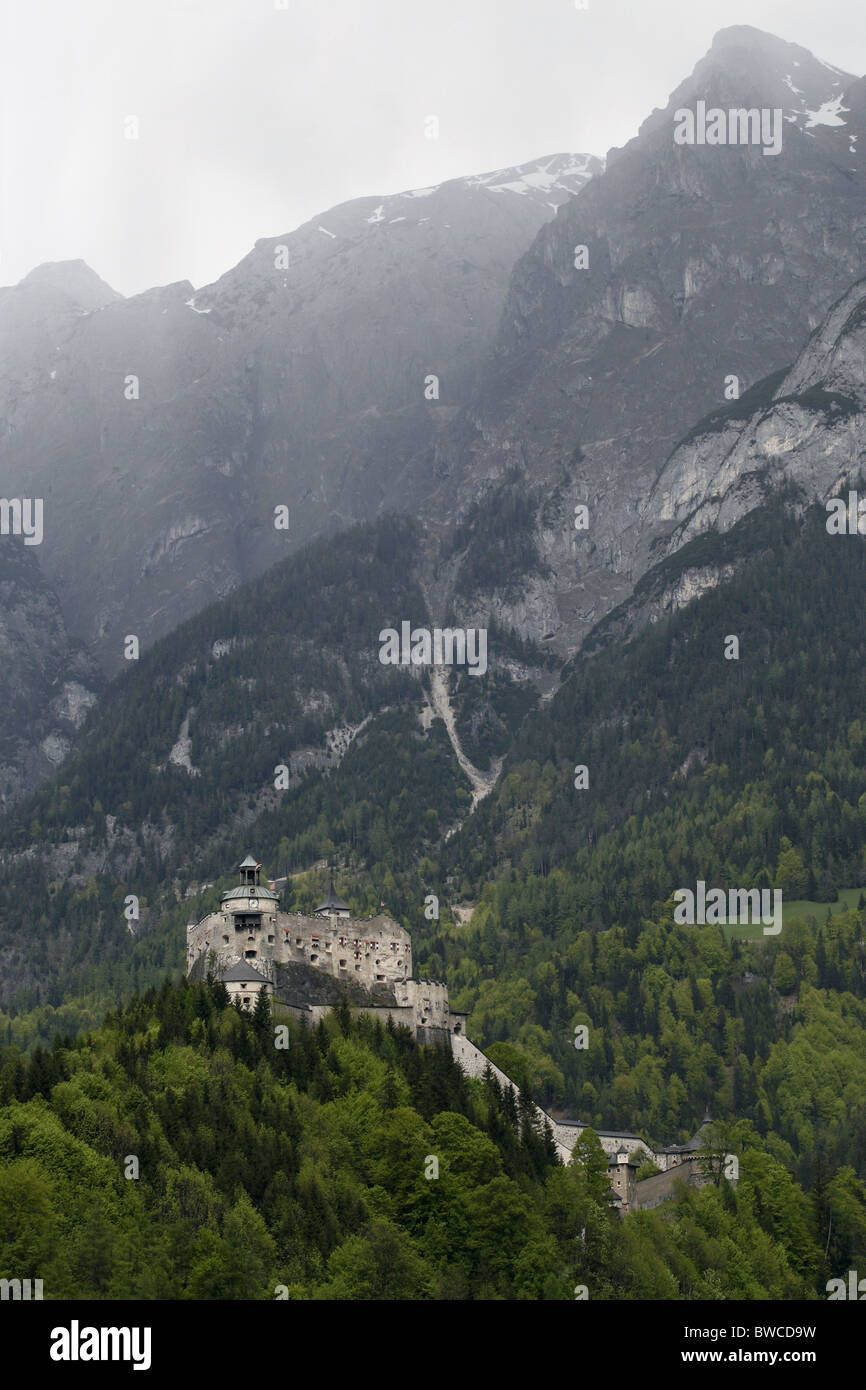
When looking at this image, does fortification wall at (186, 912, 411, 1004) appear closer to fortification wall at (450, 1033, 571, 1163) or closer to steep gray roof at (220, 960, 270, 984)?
steep gray roof at (220, 960, 270, 984)

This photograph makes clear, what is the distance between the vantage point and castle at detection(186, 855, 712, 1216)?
148625 millimetres

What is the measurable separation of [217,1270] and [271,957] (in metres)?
43.3

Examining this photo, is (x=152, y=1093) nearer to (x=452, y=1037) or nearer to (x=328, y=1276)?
(x=328, y=1276)

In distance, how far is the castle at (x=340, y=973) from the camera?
14862 cm

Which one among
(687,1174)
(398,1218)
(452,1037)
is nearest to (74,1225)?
(398,1218)

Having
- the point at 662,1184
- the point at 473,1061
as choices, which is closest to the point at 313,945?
the point at 473,1061

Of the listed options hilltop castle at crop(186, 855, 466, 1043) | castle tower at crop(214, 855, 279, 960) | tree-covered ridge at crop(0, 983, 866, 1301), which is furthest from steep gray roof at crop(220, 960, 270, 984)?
castle tower at crop(214, 855, 279, 960)

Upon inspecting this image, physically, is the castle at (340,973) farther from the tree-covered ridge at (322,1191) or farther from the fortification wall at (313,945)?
the tree-covered ridge at (322,1191)

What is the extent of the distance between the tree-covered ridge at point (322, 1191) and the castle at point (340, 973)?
342 centimetres

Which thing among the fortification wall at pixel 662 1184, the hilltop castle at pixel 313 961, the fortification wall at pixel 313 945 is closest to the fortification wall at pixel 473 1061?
the hilltop castle at pixel 313 961

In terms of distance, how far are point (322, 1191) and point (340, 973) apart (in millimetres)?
32075

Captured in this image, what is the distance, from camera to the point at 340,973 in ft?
503

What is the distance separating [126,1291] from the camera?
343 ft

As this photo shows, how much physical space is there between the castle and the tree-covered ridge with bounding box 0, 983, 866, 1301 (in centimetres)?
342
